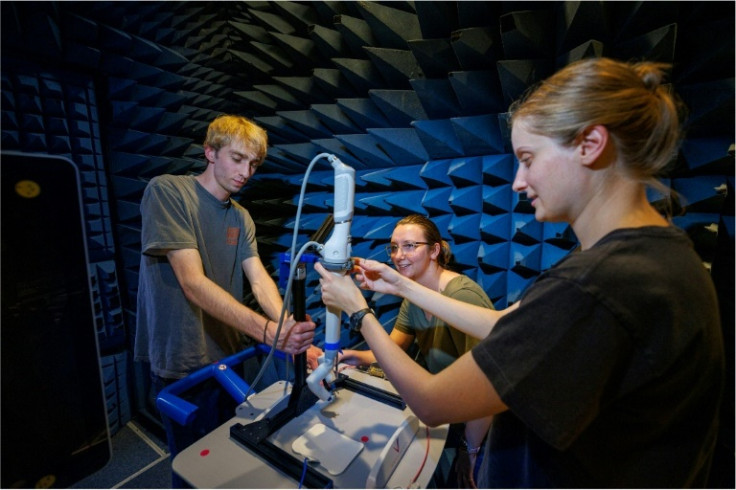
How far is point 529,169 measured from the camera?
0.71 m

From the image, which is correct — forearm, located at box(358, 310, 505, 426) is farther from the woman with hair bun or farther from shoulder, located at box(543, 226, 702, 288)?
shoulder, located at box(543, 226, 702, 288)

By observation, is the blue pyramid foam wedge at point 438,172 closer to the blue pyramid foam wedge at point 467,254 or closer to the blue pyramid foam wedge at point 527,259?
the blue pyramid foam wedge at point 467,254

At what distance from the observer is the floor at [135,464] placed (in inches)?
79.9

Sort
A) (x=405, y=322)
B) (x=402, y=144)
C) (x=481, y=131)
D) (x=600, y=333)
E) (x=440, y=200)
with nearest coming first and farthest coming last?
(x=600, y=333), (x=405, y=322), (x=481, y=131), (x=440, y=200), (x=402, y=144)

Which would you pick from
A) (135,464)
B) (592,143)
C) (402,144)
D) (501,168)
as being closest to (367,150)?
(402,144)

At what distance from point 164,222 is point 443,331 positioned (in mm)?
1355

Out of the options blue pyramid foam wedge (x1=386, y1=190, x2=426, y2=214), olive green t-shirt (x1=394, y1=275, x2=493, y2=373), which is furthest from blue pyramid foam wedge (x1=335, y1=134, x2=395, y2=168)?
olive green t-shirt (x1=394, y1=275, x2=493, y2=373)

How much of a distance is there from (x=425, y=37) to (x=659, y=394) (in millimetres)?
2089

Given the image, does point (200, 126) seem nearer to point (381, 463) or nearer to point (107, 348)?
point (107, 348)

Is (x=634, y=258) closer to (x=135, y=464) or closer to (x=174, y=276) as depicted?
(x=174, y=276)

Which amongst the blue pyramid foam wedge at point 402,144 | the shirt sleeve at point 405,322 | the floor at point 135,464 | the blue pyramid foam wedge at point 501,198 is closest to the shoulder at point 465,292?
the shirt sleeve at point 405,322

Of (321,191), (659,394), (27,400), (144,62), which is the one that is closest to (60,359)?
(27,400)

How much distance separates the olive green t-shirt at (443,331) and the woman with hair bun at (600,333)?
748 millimetres

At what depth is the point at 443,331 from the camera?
1542mm
